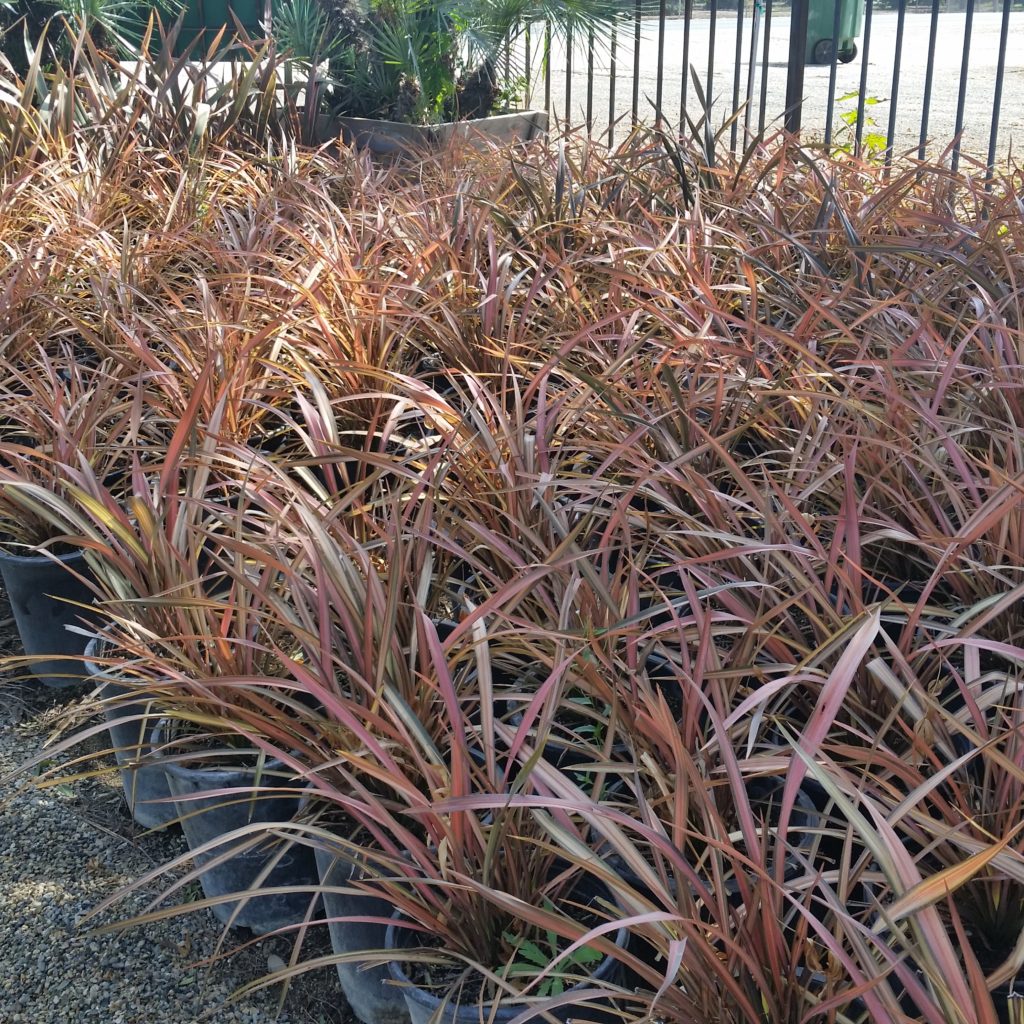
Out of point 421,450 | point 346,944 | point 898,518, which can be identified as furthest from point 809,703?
point 421,450

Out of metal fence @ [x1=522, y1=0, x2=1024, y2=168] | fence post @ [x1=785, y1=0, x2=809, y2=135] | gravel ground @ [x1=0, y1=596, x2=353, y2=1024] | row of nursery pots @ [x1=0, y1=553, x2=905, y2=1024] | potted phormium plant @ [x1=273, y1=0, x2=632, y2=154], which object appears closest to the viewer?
row of nursery pots @ [x1=0, y1=553, x2=905, y2=1024]

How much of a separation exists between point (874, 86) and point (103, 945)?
40.5 feet

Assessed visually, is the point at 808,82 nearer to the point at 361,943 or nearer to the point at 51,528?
the point at 51,528

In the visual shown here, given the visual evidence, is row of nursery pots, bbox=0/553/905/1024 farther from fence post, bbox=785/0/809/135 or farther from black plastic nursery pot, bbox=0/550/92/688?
fence post, bbox=785/0/809/135

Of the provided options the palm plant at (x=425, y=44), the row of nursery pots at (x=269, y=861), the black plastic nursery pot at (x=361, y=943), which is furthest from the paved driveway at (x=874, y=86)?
the black plastic nursery pot at (x=361, y=943)

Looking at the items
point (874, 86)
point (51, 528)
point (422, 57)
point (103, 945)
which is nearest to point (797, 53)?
point (422, 57)

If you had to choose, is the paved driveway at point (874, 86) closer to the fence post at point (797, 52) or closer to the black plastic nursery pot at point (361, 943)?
the fence post at point (797, 52)

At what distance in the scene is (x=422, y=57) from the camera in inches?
198

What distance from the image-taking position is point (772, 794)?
4.03 feet

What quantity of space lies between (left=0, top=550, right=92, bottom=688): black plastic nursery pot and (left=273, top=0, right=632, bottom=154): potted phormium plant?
306cm

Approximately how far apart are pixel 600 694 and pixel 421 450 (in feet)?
2.33

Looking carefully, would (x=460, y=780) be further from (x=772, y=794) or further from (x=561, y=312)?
(x=561, y=312)

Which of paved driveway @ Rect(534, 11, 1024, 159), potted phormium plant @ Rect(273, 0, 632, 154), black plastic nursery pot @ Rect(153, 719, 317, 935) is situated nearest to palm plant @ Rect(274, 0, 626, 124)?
potted phormium plant @ Rect(273, 0, 632, 154)

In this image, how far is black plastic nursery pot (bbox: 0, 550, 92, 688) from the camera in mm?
1900
